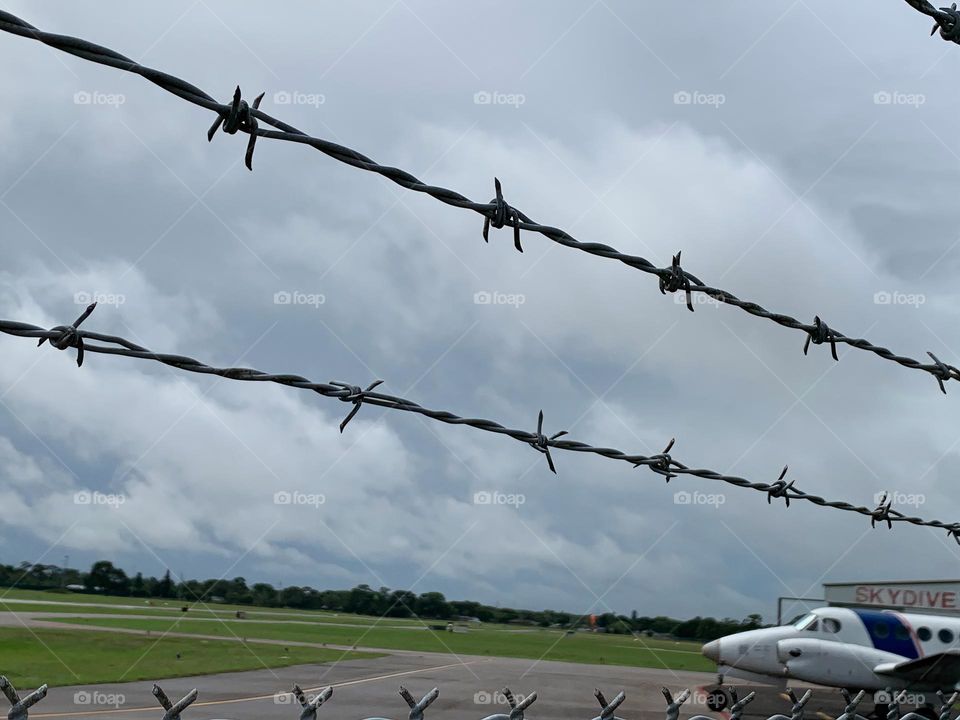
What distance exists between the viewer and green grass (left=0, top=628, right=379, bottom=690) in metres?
17.5

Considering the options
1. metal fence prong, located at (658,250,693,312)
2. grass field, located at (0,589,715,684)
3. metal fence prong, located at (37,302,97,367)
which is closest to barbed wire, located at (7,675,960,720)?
metal fence prong, located at (37,302,97,367)

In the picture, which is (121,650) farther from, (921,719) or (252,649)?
(921,719)

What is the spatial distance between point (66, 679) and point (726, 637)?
486 inches

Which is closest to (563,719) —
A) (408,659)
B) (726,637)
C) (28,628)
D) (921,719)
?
(726,637)

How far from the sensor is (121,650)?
66.9ft

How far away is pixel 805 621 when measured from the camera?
54.7 feet

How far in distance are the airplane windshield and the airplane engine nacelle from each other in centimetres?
45

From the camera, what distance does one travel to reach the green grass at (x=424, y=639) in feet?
82.5

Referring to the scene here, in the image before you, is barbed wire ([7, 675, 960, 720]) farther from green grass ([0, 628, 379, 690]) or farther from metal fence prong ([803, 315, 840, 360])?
green grass ([0, 628, 379, 690])

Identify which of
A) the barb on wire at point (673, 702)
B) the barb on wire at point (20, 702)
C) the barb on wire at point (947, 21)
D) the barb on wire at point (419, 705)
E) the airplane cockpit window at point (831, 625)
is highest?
the barb on wire at point (947, 21)

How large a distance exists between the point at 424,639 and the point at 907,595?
1603 centimetres

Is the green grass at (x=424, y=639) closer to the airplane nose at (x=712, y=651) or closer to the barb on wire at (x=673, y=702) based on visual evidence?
the airplane nose at (x=712, y=651)

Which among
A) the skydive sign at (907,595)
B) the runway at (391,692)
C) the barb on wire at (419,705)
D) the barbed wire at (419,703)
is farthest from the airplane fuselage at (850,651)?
the barb on wire at (419,705)

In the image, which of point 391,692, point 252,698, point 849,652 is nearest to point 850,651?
point 849,652
